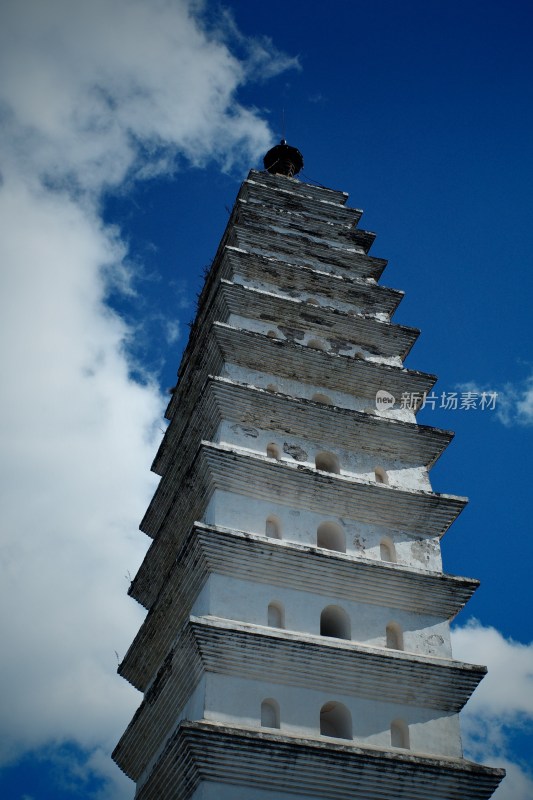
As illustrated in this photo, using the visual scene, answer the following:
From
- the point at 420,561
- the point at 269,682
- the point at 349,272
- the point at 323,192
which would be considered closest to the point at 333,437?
the point at 420,561

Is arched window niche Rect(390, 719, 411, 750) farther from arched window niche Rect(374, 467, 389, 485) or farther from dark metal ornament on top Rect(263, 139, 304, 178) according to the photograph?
dark metal ornament on top Rect(263, 139, 304, 178)

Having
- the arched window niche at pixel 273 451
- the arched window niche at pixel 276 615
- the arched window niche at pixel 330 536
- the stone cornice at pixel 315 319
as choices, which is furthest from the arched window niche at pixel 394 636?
the stone cornice at pixel 315 319

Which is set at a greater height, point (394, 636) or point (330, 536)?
→ point (330, 536)

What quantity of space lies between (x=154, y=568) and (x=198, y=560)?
5.14 meters

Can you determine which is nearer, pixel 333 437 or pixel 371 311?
pixel 333 437

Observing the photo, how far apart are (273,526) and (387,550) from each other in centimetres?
226

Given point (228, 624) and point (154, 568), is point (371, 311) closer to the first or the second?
point (154, 568)

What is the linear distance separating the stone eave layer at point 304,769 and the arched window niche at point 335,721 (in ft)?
2.25

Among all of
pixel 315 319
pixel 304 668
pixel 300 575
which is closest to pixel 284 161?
pixel 315 319

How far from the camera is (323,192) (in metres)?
25.9

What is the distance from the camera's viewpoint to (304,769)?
11.7m

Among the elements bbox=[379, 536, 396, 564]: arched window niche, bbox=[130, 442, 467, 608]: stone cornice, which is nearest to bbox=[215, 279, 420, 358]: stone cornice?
bbox=[130, 442, 467, 608]: stone cornice

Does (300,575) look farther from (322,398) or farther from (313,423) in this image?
(322,398)

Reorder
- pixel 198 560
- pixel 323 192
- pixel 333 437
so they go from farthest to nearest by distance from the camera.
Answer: pixel 323 192
pixel 333 437
pixel 198 560
